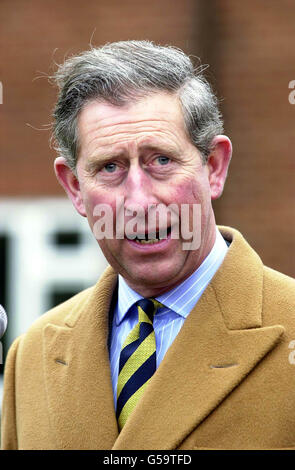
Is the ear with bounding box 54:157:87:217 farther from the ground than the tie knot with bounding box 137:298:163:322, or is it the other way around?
the ear with bounding box 54:157:87:217

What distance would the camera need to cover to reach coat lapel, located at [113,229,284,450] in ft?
7.61

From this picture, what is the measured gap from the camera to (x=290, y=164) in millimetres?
6219

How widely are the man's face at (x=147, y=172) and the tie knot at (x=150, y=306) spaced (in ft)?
0.20

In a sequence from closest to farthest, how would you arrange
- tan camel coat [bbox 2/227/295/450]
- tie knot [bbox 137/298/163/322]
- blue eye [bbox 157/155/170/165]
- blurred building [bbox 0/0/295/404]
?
tan camel coat [bbox 2/227/295/450] → blue eye [bbox 157/155/170/165] → tie knot [bbox 137/298/163/322] → blurred building [bbox 0/0/295/404]

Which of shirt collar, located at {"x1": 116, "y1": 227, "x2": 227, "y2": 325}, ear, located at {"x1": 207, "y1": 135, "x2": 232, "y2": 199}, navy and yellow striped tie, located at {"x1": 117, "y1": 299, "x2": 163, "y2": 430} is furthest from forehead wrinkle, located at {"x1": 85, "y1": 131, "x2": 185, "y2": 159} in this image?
navy and yellow striped tie, located at {"x1": 117, "y1": 299, "x2": 163, "y2": 430}

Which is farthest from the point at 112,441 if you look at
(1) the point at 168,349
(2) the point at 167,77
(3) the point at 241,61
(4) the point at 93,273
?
(3) the point at 241,61

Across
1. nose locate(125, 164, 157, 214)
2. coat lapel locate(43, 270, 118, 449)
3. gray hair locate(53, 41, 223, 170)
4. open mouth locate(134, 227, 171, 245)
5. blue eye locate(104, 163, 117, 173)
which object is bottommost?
coat lapel locate(43, 270, 118, 449)

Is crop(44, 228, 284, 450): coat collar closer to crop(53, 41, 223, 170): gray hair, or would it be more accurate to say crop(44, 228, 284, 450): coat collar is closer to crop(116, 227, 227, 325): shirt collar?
crop(116, 227, 227, 325): shirt collar

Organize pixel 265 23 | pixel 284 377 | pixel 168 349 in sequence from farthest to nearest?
pixel 265 23, pixel 168 349, pixel 284 377

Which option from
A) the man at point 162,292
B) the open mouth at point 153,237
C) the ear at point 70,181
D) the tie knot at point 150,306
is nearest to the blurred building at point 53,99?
the ear at point 70,181

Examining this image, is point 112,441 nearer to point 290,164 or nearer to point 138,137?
point 138,137

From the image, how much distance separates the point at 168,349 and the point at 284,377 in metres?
0.35

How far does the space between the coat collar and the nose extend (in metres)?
0.35

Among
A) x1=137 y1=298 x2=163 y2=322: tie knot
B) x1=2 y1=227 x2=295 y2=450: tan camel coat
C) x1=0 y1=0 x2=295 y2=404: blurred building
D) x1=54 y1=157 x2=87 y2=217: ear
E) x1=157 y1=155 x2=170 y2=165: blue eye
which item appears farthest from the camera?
x1=0 y1=0 x2=295 y2=404: blurred building
